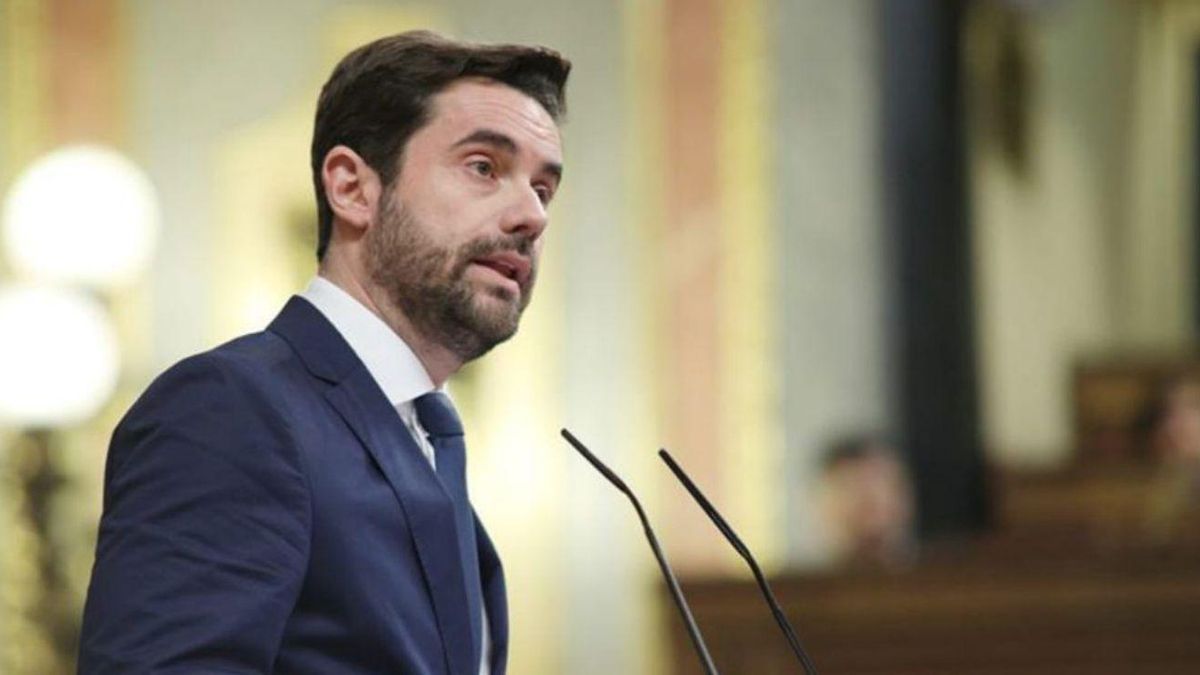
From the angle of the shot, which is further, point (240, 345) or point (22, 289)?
point (22, 289)

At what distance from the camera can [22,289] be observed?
7758mm

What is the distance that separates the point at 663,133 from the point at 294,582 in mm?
7257

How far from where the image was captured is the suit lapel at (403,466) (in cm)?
186

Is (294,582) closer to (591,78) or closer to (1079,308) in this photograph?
(591,78)

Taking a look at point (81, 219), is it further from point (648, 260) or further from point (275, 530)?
point (275, 530)

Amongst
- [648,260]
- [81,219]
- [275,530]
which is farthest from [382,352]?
[648,260]

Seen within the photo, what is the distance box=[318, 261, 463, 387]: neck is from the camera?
1975 millimetres

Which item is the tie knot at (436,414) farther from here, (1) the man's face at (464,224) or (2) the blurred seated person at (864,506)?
(2) the blurred seated person at (864,506)

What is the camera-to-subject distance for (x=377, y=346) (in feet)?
6.42

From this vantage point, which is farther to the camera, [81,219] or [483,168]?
[81,219]

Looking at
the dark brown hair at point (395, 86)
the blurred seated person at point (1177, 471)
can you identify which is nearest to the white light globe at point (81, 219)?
the blurred seated person at point (1177, 471)

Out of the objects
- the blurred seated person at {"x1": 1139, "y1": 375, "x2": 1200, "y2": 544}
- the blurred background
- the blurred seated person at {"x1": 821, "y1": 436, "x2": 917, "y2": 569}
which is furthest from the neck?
the blurred background

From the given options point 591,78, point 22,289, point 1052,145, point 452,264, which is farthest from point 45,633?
point 452,264

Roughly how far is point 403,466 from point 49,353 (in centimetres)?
588
